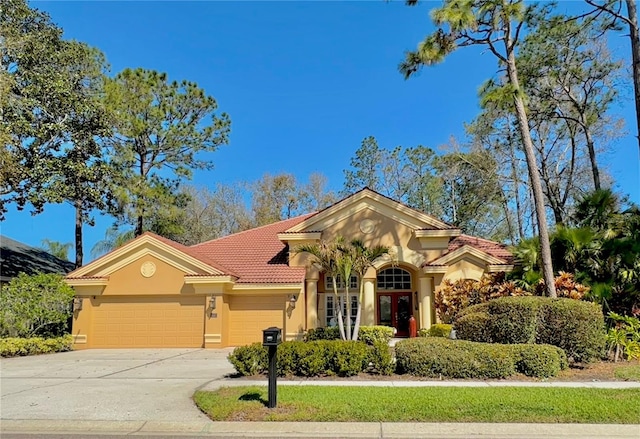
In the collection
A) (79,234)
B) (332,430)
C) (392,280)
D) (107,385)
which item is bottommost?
(332,430)

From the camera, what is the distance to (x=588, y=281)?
1478 cm

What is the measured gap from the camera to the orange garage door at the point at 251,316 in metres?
19.0

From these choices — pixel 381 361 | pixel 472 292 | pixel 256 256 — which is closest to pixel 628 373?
pixel 381 361

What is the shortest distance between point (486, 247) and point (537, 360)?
11.2m

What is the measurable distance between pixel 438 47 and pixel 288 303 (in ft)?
37.4

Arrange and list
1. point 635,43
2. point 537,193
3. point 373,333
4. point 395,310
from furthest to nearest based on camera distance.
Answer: point 395,310 < point 373,333 < point 635,43 < point 537,193

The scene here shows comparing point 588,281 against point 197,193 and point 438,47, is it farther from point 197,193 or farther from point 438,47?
point 197,193

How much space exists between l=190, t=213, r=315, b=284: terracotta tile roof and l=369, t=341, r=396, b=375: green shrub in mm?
8318

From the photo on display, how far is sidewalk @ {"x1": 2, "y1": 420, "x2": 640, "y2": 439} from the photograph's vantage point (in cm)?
598

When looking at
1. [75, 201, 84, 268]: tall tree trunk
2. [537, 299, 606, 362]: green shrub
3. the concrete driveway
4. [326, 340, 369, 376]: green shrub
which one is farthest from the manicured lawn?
[75, 201, 84, 268]: tall tree trunk

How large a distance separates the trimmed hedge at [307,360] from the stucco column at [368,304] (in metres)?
8.41

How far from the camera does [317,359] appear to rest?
10203 millimetres

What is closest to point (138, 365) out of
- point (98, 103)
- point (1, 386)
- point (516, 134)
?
point (1, 386)

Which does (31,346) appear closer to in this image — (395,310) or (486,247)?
(395,310)
